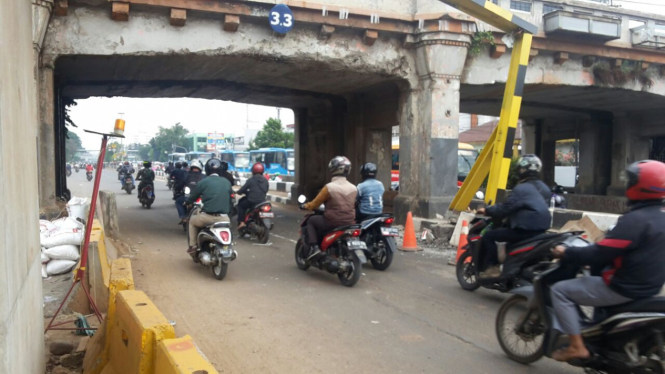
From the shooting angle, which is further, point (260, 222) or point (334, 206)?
point (260, 222)

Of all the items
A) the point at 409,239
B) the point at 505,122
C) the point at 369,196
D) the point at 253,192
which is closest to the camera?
the point at 369,196

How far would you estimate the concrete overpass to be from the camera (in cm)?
1045

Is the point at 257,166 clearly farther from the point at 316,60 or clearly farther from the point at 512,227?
the point at 512,227

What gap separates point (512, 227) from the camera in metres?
5.85

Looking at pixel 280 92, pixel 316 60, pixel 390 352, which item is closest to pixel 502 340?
pixel 390 352

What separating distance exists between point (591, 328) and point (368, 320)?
241cm

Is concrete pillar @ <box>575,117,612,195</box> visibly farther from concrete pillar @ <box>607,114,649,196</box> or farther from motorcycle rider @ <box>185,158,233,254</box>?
motorcycle rider @ <box>185,158,233,254</box>

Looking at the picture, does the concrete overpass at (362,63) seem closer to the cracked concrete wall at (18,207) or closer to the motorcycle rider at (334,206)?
the motorcycle rider at (334,206)

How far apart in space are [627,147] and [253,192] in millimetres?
14618

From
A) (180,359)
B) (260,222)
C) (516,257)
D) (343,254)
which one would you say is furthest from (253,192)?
(180,359)

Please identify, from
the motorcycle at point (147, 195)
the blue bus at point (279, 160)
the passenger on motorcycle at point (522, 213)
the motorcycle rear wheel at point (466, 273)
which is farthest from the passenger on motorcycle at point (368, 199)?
the blue bus at point (279, 160)

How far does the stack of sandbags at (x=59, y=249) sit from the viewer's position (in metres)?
7.85

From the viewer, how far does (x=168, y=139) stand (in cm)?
→ 9106

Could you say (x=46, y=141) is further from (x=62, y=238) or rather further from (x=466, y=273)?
(x=466, y=273)
